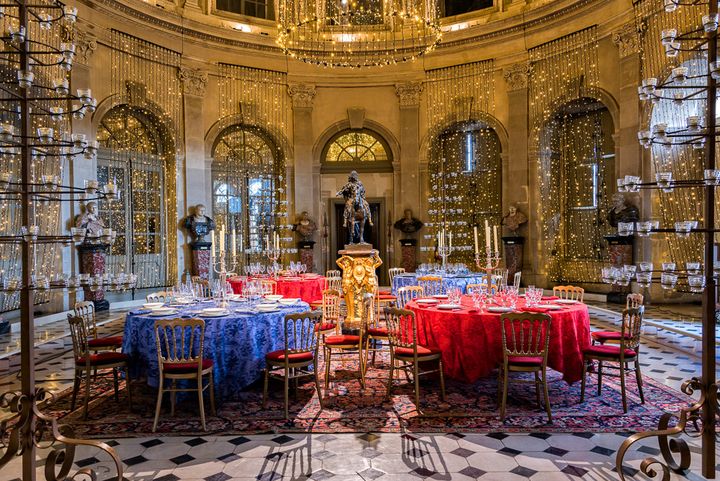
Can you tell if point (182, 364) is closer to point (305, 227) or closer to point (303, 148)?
point (305, 227)

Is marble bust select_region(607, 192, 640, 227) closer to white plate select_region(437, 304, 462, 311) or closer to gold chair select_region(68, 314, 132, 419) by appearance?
white plate select_region(437, 304, 462, 311)

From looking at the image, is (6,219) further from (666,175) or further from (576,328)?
(666,175)

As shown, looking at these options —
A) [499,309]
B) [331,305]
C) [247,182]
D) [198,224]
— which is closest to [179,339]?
[331,305]

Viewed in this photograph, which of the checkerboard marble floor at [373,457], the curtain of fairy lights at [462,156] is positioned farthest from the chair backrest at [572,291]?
the curtain of fairy lights at [462,156]

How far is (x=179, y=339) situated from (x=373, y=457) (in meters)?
A: 2.12

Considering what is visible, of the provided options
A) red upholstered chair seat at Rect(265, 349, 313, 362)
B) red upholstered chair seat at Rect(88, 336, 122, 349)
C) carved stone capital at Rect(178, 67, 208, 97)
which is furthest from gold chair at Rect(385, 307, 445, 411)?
carved stone capital at Rect(178, 67, 208, 97)

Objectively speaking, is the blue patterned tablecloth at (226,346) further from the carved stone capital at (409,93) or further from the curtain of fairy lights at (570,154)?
the carved stone capital at (409,93)

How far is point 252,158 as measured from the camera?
14062mm

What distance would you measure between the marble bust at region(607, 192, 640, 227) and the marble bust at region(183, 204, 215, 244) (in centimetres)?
856

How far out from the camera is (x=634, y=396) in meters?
4.92

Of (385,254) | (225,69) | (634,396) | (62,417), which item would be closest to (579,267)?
(385,254)

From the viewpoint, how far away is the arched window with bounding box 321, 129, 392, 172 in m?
14.4

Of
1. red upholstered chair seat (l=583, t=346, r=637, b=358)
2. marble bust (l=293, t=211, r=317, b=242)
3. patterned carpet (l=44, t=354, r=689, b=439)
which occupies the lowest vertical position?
patterned carpet (l=44, t=354, r=689, b=439)

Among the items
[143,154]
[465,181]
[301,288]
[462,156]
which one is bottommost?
[301,288]
